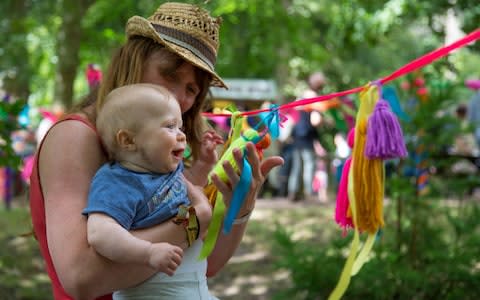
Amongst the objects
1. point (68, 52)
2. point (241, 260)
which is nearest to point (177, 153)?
point (241, 260)

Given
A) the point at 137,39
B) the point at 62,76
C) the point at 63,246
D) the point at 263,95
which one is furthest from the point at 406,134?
the point at 263,95

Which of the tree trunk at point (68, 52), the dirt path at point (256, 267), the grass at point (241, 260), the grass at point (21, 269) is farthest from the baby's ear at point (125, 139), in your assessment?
the tree trunk at point (68, 52)

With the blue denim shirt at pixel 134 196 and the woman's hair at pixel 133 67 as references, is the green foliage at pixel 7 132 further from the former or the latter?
the blue denim shirt at pixel 134 196

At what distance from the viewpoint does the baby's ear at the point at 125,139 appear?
70.7 inches

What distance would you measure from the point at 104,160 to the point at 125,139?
0.15m

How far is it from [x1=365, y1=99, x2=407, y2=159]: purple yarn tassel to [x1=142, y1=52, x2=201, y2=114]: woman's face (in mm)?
620

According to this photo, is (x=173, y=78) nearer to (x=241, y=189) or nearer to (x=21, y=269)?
(x=241, y=189)

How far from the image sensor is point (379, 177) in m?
2.36

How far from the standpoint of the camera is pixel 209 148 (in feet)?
7.30

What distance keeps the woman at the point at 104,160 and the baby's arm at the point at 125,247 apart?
57 mm

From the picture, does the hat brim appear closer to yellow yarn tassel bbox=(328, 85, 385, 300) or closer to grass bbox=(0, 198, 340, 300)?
yellow yarn tassel bbox=(328, 85, 385, 300)

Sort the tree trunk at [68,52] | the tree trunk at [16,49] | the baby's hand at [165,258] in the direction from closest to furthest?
1. the baby's hand at [165,258]
2. the tree trunk at [16,49]
3. the tree trunk at [68,52]

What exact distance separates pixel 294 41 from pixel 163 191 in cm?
944

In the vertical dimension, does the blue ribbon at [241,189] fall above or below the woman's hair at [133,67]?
below
